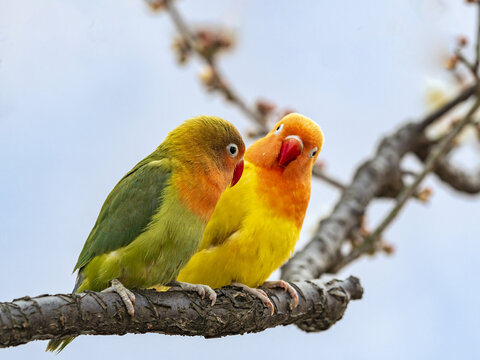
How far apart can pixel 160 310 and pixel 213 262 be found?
43 centimetres

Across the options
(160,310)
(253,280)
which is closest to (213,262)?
(253,280)

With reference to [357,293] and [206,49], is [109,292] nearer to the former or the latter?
[357,293]

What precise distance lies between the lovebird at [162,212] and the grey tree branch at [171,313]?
2.5 inches

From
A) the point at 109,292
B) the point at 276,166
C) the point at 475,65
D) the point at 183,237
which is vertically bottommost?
the point at 109,292

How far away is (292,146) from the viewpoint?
255cm

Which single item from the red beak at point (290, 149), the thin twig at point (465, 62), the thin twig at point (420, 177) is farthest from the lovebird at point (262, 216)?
the thin twig at point (465, 62)

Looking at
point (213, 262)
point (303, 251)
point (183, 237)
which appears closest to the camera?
point (183, 237)

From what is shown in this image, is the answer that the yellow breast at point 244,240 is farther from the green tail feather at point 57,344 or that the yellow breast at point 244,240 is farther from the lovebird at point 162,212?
the green tail feather at point 57,344

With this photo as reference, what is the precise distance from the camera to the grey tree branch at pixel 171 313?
1.80 meters

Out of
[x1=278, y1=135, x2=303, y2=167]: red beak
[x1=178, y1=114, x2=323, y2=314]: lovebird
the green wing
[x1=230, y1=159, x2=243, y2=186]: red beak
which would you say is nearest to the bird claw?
[x1=178, y1=114, x2=323, y2=314]: lovebird

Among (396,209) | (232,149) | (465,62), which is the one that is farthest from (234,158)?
(465,62)

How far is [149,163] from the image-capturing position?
7.47 ft

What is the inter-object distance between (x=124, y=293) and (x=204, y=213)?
420 mm

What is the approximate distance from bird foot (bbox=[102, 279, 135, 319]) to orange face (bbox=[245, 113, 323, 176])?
907mm
